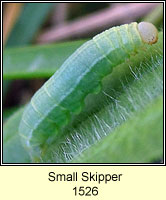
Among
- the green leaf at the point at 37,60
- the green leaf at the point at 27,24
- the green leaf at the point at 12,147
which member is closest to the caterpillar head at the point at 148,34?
the green leaf at the point at 37,60

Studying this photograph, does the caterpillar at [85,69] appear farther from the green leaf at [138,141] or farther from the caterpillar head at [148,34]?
the green leaf at [138,141]

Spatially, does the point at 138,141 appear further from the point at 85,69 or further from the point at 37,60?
the point at 37,60

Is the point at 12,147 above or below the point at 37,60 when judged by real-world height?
below

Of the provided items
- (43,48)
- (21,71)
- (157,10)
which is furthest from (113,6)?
(21,71)

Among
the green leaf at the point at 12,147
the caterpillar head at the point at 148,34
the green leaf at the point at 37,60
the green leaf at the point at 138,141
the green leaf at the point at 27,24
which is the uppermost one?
the green leaf at the point at 27,24

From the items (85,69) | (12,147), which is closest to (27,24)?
(12,147)

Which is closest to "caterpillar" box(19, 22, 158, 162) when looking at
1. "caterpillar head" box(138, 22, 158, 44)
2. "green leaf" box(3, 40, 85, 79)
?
"caterpillar head" box(138, 22, 158, 44)

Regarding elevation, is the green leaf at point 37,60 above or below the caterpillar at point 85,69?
above

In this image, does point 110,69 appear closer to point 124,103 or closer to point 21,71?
point 124,103
